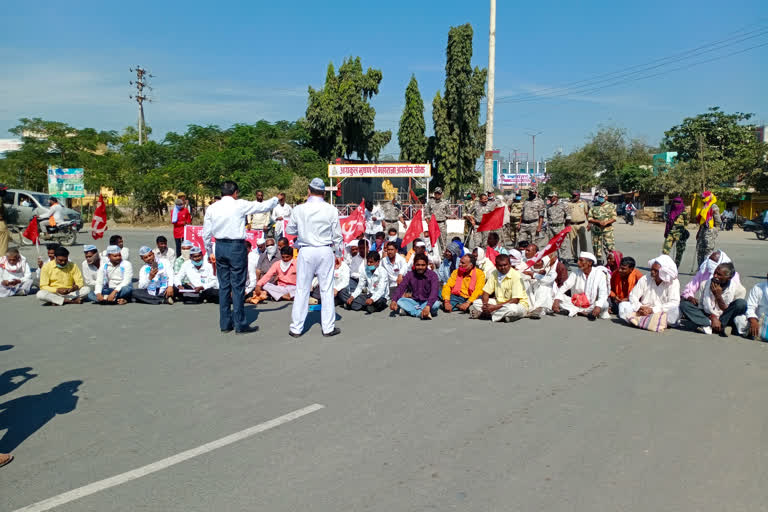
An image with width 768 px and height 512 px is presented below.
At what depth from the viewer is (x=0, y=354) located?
20.8ft

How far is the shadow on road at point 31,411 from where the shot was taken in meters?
4.07

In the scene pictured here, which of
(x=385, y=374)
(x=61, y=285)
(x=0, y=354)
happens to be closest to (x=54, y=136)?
(x=61, y=285)

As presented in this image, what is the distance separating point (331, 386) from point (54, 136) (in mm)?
43885

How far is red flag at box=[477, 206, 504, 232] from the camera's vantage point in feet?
37.3

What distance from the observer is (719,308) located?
7480 mm

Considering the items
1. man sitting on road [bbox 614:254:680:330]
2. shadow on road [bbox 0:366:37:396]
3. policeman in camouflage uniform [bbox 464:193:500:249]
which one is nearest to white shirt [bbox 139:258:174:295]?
shadow on road [bbox 0:366:37:396]

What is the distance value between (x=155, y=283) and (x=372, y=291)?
12.2 ft

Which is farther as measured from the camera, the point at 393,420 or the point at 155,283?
the point at 155,283

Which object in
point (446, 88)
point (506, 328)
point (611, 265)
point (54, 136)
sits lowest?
point (506, 328)

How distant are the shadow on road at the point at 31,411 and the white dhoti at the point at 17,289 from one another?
21.3 ft

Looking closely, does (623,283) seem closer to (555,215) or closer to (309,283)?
(309,283)

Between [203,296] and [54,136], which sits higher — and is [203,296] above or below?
below

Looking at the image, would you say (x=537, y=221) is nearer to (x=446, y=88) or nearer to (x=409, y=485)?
(x=409, y=485)

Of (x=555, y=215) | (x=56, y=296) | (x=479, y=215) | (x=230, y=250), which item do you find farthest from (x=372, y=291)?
(x=555, y=215)
